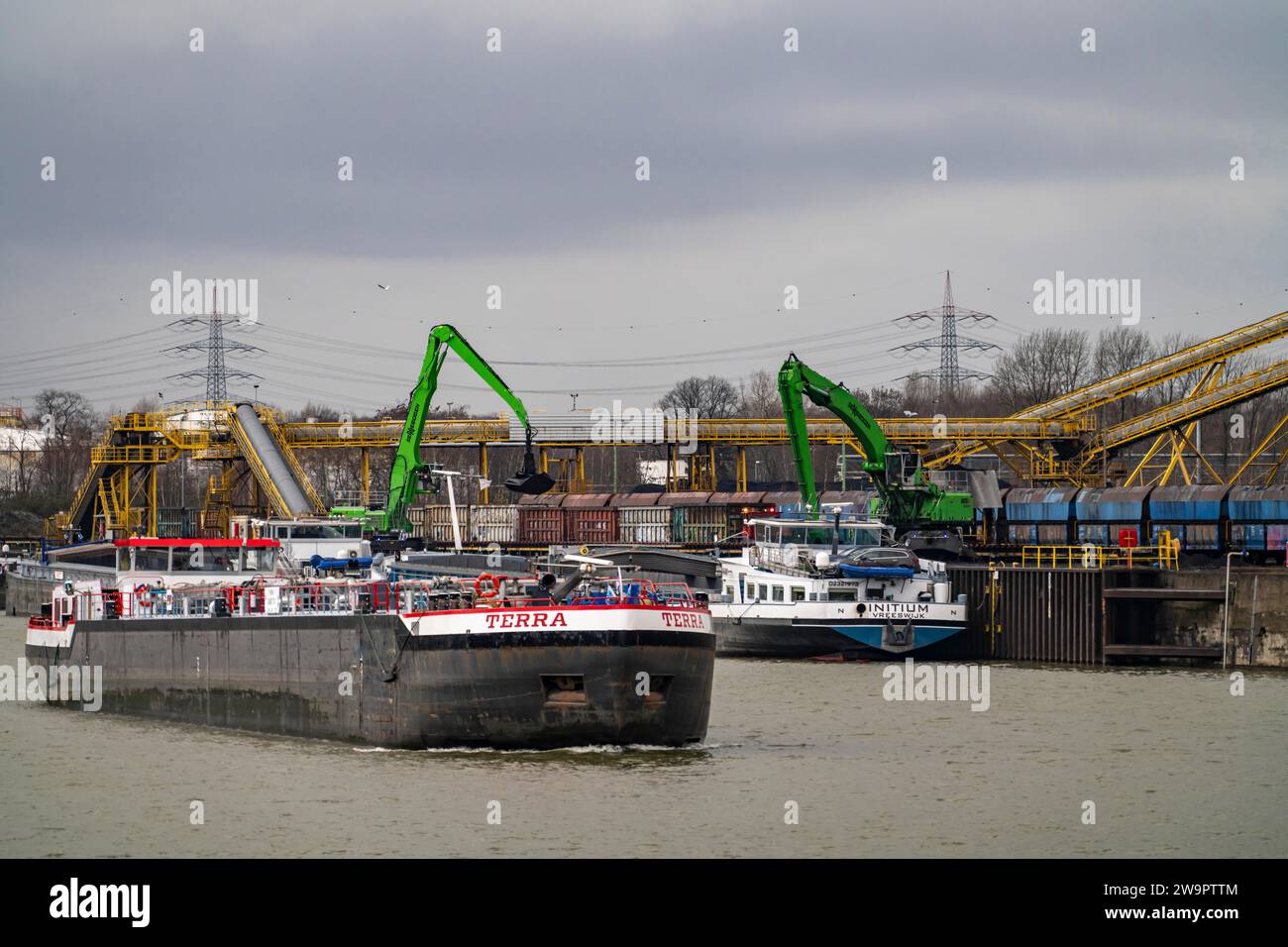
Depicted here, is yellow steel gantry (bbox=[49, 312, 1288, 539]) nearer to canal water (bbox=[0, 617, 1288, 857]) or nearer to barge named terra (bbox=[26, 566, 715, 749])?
canal water (bbox=[0, 617, 1288, 857])

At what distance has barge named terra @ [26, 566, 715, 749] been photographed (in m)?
35.8

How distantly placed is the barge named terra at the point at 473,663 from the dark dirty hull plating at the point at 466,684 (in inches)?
1.1

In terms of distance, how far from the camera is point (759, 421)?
103 metres

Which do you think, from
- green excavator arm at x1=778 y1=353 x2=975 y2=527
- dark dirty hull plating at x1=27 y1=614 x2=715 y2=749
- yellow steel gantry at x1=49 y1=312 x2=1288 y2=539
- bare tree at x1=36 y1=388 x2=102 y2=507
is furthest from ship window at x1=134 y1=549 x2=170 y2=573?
bare tree at x1=36 y1=388 x2=102 y2=507

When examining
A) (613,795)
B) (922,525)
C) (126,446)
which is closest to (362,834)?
(613,795)

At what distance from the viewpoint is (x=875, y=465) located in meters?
82.1

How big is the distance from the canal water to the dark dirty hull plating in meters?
0.53

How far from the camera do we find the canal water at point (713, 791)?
3031cm

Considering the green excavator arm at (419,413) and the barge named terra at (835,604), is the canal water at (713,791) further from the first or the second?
the green excavator arm at (419,413)

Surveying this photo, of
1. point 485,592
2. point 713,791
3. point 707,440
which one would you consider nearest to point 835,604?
point 485,592

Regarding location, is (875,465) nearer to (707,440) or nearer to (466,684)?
(707,440)

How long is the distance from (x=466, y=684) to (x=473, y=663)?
546mm

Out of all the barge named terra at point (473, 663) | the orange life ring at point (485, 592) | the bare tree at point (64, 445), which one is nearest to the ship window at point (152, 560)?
the barge named terra at point (473, 663)
